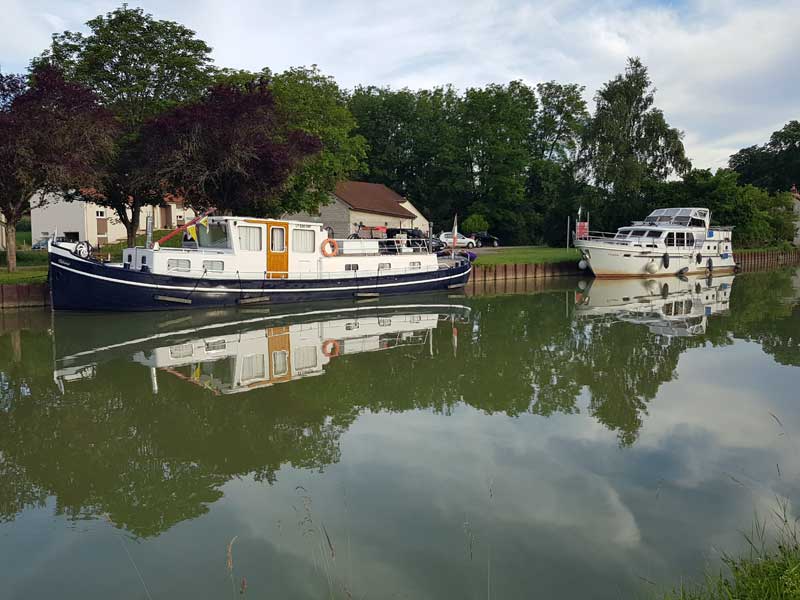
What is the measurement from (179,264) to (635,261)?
68.5 ft

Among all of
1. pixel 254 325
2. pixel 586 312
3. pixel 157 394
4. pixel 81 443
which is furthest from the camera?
pixel 586 312

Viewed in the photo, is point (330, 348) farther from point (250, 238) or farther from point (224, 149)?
point (224, 149)

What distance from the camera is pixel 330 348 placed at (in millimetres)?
13930

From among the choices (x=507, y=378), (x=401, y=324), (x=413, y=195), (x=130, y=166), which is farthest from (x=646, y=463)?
(x=413, y=195)

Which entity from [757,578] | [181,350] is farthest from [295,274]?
[757,578]

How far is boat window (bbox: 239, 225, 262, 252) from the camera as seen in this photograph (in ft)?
64.5

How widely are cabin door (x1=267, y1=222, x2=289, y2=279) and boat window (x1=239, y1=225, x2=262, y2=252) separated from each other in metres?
0.33

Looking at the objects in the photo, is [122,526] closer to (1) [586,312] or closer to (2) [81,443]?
(2) [81,443]

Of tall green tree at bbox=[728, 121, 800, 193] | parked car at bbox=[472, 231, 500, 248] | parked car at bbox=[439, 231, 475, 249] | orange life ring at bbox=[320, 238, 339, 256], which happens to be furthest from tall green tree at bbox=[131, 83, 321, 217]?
tall green tree at bbox=[728, 121, 800, 193]

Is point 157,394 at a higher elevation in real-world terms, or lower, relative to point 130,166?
lower

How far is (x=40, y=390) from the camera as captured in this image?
34.6 ft

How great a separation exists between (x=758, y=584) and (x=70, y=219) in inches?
1827

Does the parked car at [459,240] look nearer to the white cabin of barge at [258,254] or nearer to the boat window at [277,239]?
the white cabin of barge at [258,254]

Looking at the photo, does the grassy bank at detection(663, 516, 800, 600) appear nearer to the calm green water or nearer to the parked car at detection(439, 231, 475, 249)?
the calm green water
